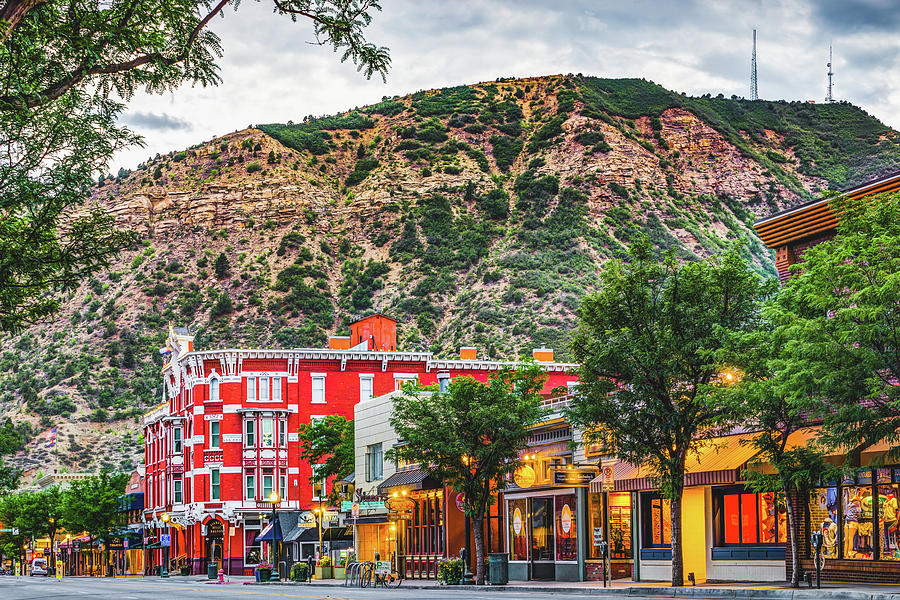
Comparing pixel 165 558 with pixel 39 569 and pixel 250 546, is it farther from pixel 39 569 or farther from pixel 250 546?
pixel 39 569

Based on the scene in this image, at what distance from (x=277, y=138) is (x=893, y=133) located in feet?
282

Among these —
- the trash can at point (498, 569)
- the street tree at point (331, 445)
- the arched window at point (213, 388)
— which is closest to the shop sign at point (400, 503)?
the trash can at point (498, 569)

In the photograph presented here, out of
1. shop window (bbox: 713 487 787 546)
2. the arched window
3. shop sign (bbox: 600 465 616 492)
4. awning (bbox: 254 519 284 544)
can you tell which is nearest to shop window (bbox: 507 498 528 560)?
shop sign (bbox: 600 465 616 492)

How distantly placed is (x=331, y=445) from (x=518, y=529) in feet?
94.8

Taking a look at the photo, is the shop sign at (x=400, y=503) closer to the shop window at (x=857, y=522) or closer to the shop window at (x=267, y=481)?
the shop window at (x=857, y=522)

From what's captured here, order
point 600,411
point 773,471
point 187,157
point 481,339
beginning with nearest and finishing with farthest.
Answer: point 773,471
point 600,411
point 481,339
point 187,157

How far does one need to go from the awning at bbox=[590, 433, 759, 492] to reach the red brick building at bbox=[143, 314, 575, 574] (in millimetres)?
42622

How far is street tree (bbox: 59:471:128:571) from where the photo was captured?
9188 centimetres

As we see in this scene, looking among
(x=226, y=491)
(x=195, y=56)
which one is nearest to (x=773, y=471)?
(x=195, y=56)

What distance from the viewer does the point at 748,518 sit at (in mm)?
33094

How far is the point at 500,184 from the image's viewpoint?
14375 centimetres

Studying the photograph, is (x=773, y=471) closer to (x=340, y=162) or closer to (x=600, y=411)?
(x=600, y=411)

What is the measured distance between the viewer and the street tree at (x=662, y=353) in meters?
31.1

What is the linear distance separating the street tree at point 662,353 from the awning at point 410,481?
575 inches
